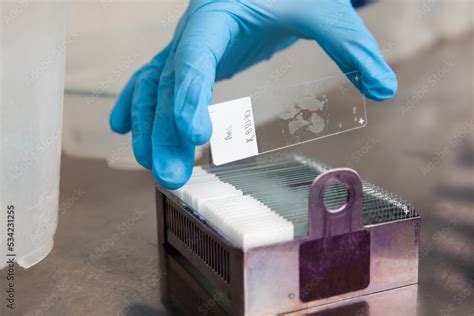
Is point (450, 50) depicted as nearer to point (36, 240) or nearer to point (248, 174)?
point (248, 174)

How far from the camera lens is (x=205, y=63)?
33.7 inches

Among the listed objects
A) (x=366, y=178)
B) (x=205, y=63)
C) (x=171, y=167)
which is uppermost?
(x=205, y=63)

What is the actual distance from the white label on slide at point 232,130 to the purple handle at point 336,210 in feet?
0.48

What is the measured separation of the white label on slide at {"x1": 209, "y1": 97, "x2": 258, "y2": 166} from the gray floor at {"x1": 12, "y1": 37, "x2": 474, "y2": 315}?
7.6 inches

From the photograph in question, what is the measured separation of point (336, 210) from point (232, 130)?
0.17m

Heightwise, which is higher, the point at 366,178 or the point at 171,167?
the point at 171,167

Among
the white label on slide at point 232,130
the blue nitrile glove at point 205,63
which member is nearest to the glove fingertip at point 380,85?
the blue nitrile glove at point 205,63

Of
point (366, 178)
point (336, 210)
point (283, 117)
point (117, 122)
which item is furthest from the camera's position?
point (366, 178)

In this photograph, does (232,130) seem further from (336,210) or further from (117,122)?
(117,122)

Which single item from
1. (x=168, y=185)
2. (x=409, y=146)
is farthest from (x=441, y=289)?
(x=409, y=146)

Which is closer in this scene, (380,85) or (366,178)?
(380,85)

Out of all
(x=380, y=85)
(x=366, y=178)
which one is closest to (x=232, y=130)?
(x=380, y=85)

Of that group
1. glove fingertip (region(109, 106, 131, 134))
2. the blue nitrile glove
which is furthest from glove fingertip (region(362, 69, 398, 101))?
glove fingertip (region(109, 106, 131, 134))

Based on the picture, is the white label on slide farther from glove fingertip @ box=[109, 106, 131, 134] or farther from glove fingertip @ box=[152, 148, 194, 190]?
glove fingertip @ box=[109, 106, 131, 134]
